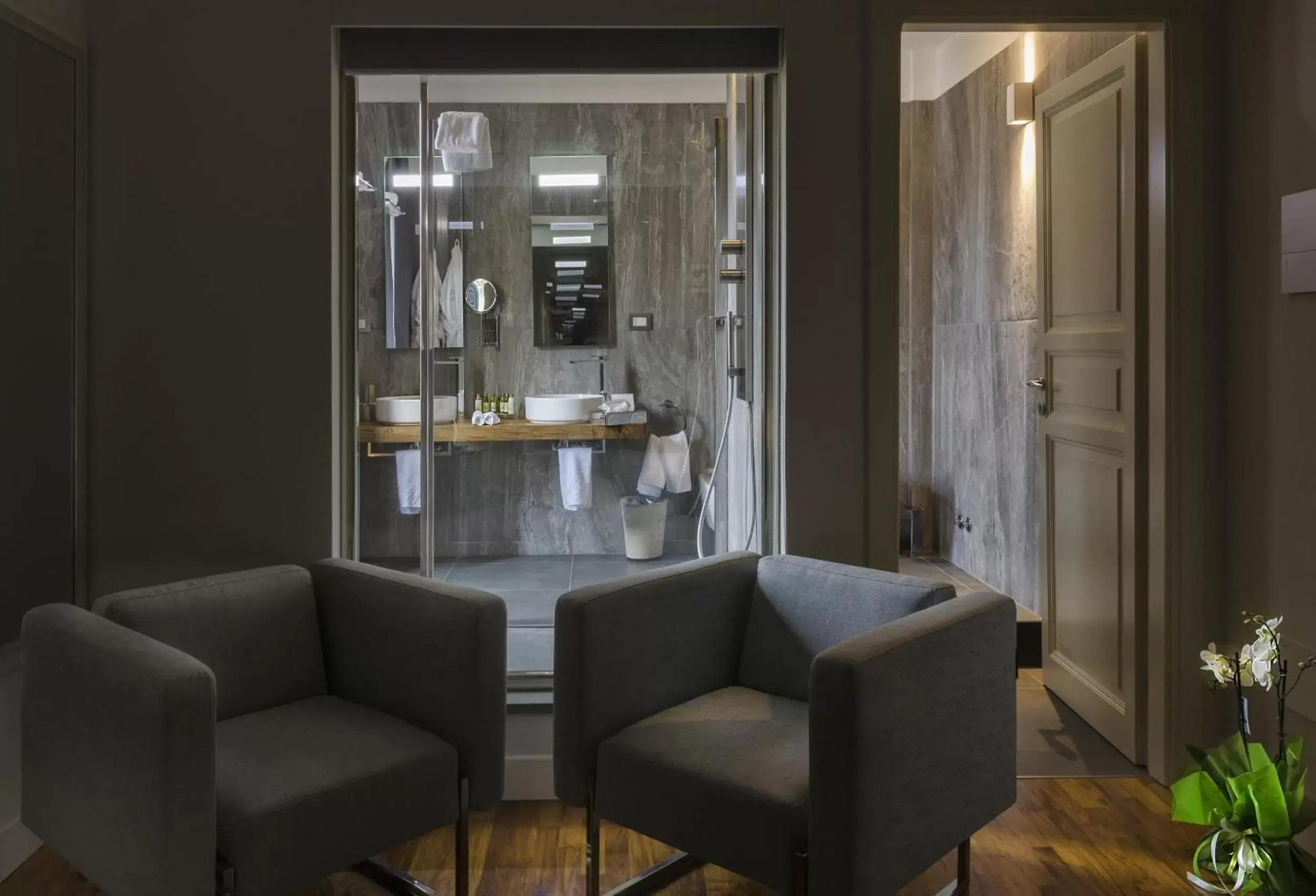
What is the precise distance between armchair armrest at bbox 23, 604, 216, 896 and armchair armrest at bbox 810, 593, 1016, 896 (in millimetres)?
1050

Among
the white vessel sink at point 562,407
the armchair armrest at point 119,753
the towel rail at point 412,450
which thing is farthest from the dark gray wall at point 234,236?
the armchair armrest at point 119,753

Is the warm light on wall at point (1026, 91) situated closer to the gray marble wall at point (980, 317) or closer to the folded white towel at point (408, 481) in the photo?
the gray marble wall at point (980, 317)

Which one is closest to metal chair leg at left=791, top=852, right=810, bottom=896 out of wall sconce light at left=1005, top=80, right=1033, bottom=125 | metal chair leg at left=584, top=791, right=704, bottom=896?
metal chair leg at left=584, top=791, right=704, bottom=896

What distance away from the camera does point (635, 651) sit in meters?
2.36

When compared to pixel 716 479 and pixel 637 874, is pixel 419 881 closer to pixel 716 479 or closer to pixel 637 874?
pixel 637 874

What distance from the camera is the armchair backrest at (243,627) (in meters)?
2.31

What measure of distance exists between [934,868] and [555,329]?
1680mm

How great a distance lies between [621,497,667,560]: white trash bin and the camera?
3.06m

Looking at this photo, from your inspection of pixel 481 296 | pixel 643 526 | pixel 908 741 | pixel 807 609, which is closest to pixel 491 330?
pixel 481 296

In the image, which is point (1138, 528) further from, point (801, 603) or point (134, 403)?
point (134, 403)

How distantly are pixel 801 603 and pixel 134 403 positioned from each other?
1.82m

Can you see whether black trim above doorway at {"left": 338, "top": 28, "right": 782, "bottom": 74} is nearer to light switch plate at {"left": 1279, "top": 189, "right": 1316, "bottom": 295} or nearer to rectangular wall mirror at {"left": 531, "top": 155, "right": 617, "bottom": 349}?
rectangular wall mirror at {"left": 531, "top": 155, "right": 617, "bottom": 349}

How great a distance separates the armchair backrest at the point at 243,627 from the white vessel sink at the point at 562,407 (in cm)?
76

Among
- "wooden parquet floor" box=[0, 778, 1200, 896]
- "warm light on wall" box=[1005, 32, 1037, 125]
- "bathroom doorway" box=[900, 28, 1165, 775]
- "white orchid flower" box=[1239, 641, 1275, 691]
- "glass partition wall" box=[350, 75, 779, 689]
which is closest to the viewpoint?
"white orchid flower" box=[1239, 641, 1275, 691]
